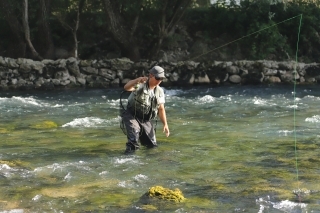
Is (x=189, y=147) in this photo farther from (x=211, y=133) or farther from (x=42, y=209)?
(x=42, y=209)

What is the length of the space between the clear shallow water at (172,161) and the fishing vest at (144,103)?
2.18 ft

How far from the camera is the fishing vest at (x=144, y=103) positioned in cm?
880

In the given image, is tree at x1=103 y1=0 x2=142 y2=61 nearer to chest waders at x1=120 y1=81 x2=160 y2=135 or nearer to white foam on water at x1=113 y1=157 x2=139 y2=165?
chest waders at x1=120 y1=81 x2=160 y2=135

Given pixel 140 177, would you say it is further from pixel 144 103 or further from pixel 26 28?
pixel 26 28

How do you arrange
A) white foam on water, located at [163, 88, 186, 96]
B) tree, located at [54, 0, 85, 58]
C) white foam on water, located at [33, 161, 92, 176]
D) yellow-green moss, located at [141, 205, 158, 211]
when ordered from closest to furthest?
yellow-green moss, located at [141, 205, 158, 211], white foam on water, located at [33, 161, 92, 176], white foam on water, located at [163, 88, 186, 96], tree, located at [54, 0, 85, 58]

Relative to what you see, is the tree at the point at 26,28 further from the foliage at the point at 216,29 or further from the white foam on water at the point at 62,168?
the white foam on water at the point at 62,168

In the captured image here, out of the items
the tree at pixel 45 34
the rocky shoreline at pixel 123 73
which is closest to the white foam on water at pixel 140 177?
the rocky shoreline at pixel 123 73

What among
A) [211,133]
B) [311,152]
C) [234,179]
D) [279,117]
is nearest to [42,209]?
[234,179]

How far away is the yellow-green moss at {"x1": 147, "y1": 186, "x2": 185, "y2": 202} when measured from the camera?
21.5 feet

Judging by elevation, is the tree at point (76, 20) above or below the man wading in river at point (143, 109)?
above

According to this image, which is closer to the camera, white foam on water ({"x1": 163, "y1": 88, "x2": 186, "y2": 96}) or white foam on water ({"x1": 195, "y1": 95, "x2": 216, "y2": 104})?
white foam on water ({"x1": 195, "y1": 95, "x2": 216, "y2": 104})

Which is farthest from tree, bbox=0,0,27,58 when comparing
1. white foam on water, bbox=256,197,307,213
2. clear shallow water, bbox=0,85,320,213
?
white foam on water, bbox=256,197,307,213

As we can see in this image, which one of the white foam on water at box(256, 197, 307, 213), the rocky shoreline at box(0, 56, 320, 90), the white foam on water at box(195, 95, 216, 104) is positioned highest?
the rocky shoreline at box(0, 56, 320, 90)

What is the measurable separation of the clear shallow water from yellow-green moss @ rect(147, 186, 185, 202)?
0.13 metres
